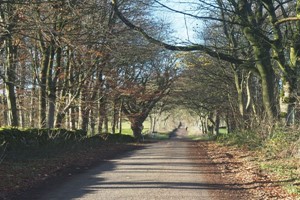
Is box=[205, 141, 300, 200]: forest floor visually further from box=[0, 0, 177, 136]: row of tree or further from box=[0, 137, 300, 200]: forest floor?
box=[0, 0, 177, 136]: row of tree

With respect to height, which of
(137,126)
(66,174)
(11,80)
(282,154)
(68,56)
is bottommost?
(66,174)

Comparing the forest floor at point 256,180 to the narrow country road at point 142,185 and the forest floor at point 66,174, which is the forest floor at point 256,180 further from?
the narrow country road at point 142,185

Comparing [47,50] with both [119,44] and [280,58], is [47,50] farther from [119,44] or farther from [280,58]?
[280,58]

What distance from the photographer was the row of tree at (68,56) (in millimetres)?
15023

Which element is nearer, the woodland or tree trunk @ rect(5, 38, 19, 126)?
the woodland

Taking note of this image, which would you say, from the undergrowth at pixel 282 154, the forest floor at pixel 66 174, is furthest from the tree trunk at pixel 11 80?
the undergrowth at pixel 282 154

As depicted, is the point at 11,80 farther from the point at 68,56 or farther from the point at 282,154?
the point at 282,154

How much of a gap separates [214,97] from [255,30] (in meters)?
26.6

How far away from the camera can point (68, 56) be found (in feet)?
80.2

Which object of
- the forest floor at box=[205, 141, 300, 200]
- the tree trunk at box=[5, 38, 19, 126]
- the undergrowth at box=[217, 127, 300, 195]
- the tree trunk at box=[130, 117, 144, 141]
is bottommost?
the forest floor at box=[205, 141, 300, 200]

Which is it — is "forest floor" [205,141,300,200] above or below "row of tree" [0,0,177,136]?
below

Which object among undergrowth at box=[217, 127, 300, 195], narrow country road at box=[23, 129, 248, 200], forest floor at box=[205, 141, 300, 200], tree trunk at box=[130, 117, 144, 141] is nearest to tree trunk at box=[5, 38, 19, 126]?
narrow country road at box=[23, 129, 248, 200]

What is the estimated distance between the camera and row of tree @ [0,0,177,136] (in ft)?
49.3

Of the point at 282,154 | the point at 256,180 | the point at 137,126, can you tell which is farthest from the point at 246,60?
the point at 137,126
